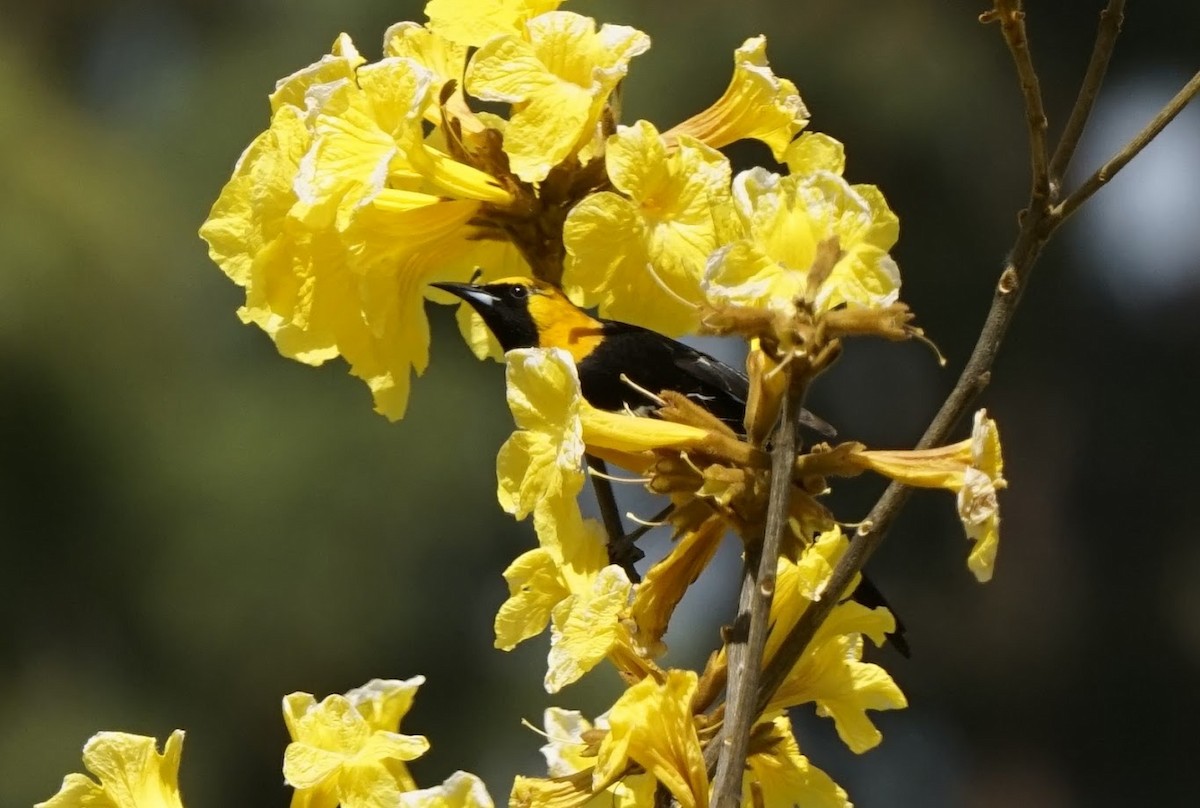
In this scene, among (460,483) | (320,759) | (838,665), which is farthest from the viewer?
(460,483)

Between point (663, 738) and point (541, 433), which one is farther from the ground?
point (541, 433)

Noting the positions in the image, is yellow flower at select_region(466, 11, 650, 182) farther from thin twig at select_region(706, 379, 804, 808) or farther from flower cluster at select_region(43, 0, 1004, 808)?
thin twig at select_region(706, 379, 804, 808)

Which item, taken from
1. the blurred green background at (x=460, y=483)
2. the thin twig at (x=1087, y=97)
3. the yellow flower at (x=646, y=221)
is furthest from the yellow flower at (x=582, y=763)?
the blurred green background at (x=460, y=483)

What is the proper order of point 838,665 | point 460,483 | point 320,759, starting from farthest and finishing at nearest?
point 460,483 < point 838,665 < point 320,759

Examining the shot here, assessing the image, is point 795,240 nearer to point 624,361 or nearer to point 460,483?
point 624,361

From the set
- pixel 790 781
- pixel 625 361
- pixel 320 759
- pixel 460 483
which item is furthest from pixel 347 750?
pixel 460 483

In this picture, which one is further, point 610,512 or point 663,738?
point 610,512
